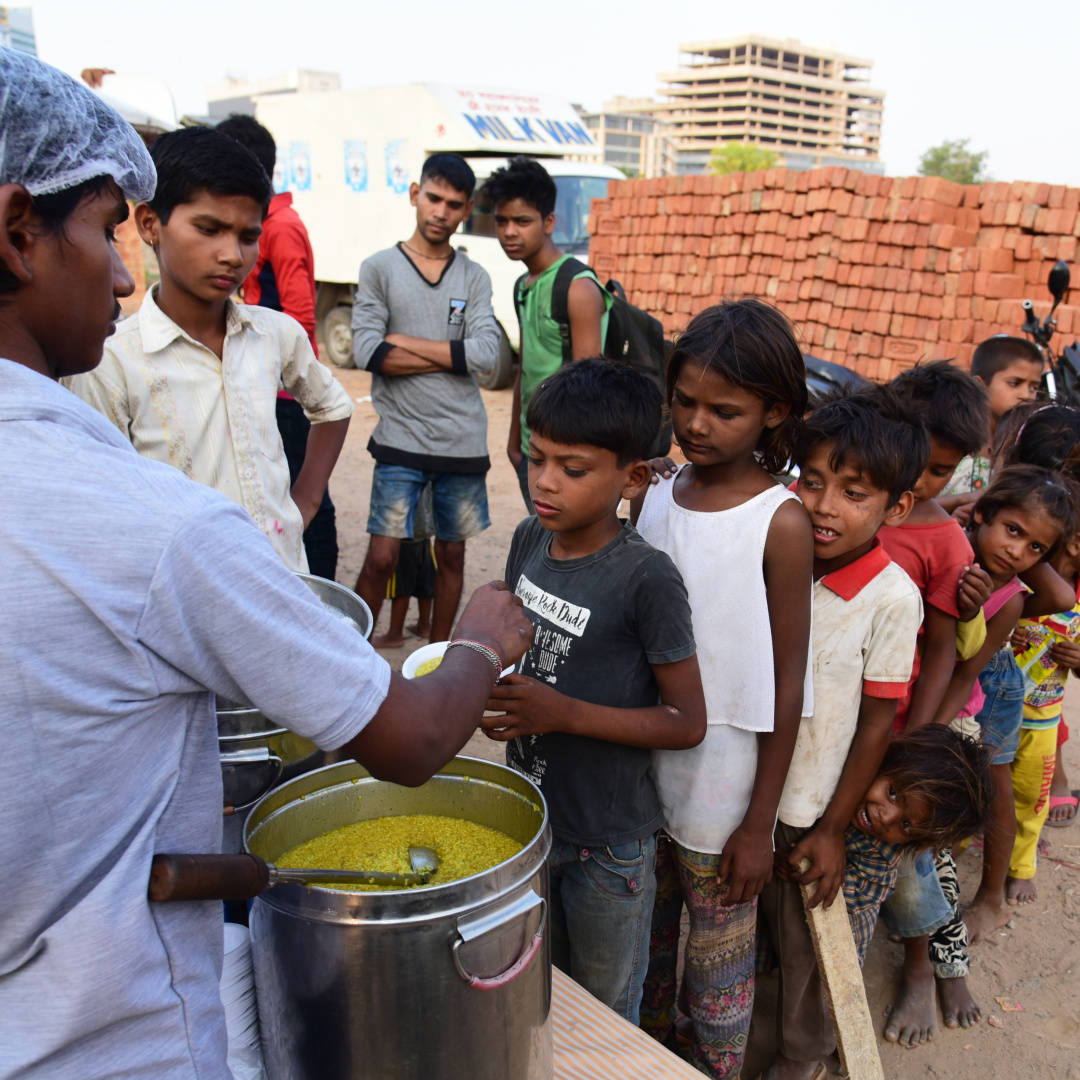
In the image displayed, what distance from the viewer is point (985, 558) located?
2406 millimetres

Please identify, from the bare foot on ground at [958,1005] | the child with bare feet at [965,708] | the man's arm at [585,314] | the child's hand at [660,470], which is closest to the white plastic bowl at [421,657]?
the child's hand at [660,470]

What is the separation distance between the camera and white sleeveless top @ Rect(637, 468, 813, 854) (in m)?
1.76

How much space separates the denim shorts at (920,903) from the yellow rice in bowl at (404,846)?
1489 mm

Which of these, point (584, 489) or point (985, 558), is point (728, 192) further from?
point (584, 489)

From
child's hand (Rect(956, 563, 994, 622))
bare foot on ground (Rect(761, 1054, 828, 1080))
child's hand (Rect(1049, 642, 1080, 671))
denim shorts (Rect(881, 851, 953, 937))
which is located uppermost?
child's hand (Rect(956, 563, 994, 622))

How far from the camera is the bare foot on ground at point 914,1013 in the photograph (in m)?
2.47

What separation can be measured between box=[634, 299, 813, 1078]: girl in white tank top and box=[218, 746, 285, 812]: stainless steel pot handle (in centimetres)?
79

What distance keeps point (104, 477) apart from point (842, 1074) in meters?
2.37

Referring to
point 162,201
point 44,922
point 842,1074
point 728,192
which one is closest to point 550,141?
point 728,192

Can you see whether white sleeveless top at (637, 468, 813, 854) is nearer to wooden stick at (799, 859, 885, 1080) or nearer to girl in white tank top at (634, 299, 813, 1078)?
girl in white tank top at (634, 299, 813, 1078)

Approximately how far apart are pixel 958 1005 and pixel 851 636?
4.42 ft

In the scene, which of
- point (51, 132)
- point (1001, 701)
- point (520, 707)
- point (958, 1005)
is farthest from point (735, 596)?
point (958, 1005)

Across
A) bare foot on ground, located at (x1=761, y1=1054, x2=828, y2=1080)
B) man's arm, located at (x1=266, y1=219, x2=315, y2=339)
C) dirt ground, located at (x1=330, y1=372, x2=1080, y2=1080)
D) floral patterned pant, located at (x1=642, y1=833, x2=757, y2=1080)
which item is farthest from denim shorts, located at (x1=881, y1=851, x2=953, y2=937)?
man's arm, located at (x1=266, y1=219, x2=315, y2=339)

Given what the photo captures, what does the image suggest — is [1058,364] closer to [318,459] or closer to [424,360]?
[424,360]
